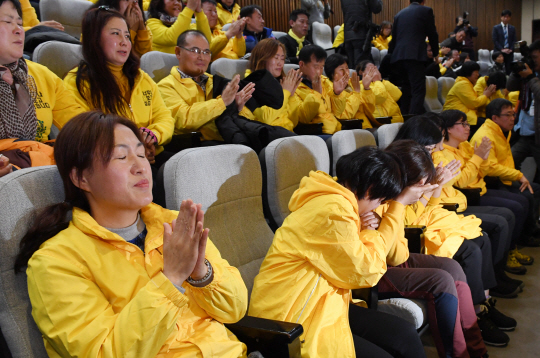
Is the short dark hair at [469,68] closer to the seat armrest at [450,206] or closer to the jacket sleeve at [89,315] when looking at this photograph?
the seat armrest at [450,206]

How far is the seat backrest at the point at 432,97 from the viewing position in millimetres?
5730

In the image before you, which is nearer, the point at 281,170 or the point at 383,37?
the point at 281,170

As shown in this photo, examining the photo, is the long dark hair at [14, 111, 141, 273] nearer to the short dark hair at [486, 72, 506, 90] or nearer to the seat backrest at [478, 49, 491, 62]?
the short dark hair at [486, 72, 506, 90]

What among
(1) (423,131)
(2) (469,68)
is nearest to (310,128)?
(1) (423,131)

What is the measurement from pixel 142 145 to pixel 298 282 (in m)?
0.61

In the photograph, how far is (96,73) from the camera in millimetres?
1908

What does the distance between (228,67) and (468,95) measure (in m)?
3.16

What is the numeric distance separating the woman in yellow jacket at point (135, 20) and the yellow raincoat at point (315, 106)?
1.00 meters

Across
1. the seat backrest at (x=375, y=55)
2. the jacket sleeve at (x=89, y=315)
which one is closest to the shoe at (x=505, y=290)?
the jacket sleeve at (x=89, y=315)

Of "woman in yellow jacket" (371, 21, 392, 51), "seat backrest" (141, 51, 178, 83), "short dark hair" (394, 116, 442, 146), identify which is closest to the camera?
"short dark hair" (394, 116, 442, 146)

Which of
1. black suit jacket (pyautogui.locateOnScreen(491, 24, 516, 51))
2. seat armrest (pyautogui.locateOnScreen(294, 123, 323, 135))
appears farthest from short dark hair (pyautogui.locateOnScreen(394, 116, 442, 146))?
black suit jacket (pyautogui.locateOnScreen(491, 24, 516, 51))

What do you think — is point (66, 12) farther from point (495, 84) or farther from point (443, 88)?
point (443, 88)

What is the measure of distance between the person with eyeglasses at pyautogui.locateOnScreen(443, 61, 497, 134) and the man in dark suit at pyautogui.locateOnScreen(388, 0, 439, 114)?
0.81 meters

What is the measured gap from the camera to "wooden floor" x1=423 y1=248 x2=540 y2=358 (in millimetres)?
2062
